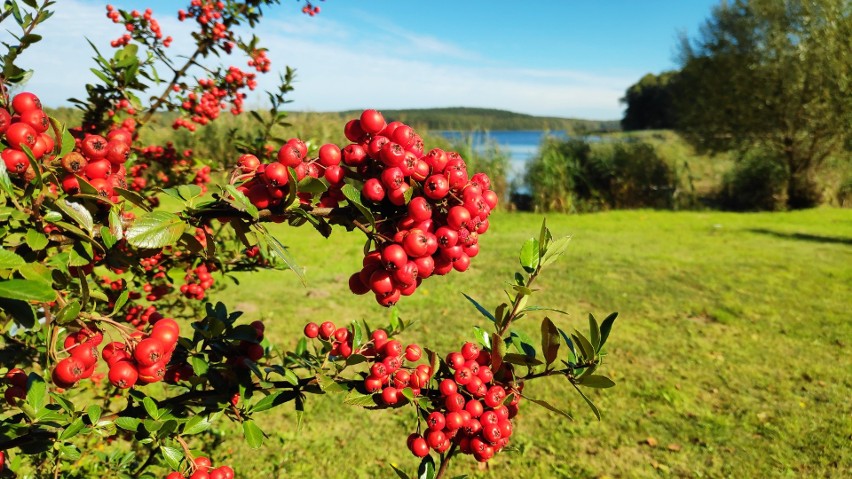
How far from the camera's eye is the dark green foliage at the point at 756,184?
607 inches

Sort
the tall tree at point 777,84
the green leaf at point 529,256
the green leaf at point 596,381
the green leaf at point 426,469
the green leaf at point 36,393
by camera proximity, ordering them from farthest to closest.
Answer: the tall tree at point 777,84
the green leaf at point 426,469
the green leaf at point 529,256
the green leaf at point 596,381
the green leaf at point 36,393

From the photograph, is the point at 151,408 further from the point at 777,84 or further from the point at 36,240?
the point at 777,84

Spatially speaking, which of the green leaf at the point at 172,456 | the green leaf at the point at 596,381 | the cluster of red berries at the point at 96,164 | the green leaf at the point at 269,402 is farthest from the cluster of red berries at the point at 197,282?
the green leaf at the point at 596,381

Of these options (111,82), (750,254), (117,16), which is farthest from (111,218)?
(750,254)

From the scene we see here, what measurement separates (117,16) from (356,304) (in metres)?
4.74

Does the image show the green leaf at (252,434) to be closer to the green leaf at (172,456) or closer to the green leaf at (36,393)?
the green leaf at (172,456)

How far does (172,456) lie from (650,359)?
18.2 ft

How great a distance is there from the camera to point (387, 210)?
4.09 ft

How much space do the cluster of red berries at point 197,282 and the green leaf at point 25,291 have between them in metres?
2.11

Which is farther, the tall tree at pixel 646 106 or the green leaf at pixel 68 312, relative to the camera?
the tall tree at pixel 646 106

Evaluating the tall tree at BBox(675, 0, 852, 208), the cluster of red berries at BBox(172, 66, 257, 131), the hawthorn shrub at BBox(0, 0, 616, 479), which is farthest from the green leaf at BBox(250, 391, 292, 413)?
the tall tree at BBox(675, 0, 852, 208)

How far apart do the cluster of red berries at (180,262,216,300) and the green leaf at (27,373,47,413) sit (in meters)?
1.64

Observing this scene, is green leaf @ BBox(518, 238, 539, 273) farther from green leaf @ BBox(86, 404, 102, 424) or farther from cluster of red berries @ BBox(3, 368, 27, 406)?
cluster of red berries @ BBox(3, 368, 27, 406)

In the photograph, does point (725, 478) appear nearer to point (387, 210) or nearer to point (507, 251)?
point (387, 210)
